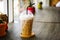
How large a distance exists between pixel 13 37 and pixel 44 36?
0.25 m

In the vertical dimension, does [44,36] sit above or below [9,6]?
below

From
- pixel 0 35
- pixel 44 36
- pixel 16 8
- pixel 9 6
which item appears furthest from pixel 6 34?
pixel 16 8

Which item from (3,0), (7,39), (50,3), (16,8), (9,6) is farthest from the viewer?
(50,3)

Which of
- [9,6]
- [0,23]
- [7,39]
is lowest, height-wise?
[7,39]

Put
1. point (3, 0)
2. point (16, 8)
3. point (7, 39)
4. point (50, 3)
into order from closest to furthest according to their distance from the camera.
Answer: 1. point (7, 39)
2. point (3, 0)
3. point (16, 8)
4. point (50, 3)

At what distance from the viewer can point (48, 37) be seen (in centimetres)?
131

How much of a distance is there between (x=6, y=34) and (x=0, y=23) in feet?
0.41

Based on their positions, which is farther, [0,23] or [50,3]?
[50,3]

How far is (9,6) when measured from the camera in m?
3.00

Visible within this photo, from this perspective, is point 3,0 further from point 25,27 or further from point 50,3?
point 50,3

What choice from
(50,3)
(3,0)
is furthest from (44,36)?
(50,3)

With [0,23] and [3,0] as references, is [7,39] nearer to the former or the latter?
[0,23]

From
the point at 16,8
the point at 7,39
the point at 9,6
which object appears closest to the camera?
the point at 7,39

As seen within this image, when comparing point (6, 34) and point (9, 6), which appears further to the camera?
point (9, 6)
